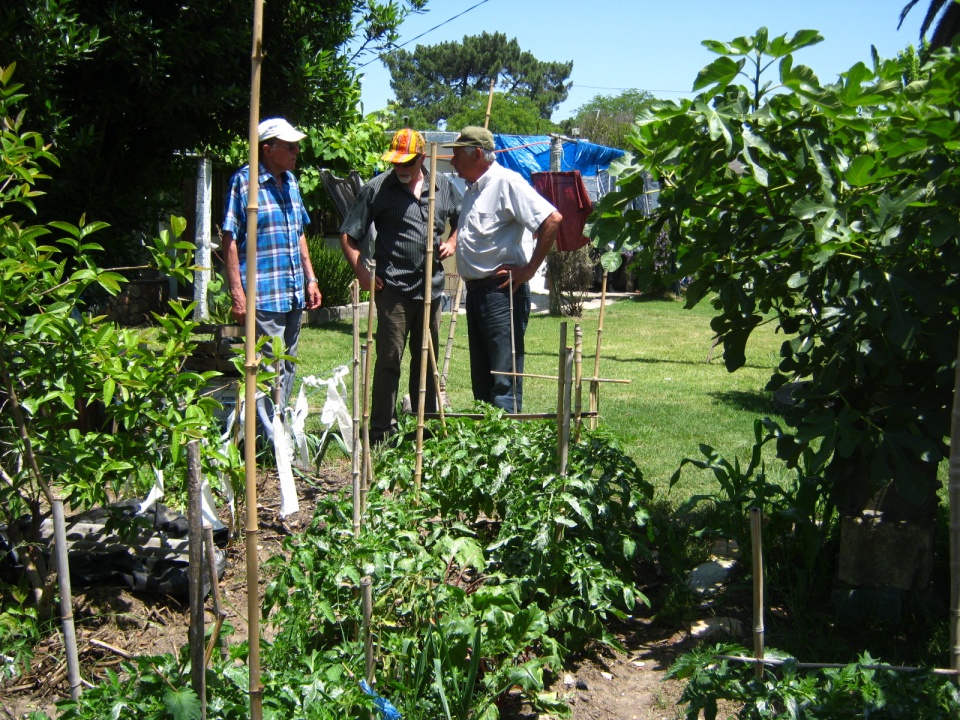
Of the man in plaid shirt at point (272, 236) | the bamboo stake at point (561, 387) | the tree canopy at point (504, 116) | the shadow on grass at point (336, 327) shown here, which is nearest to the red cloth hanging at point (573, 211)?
the man in plaid shirt at point (272, 236)

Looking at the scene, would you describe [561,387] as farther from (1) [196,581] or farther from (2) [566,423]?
(1) [196,581]

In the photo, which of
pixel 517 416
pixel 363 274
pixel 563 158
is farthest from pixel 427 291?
pixel 563 158

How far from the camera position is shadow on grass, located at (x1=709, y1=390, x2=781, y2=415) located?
24.5 ft

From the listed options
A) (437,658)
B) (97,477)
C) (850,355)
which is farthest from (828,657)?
(97,477)

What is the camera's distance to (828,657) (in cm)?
314

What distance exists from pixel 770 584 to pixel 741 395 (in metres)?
4.87

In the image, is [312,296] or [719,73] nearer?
[719,73]

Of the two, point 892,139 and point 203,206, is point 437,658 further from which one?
point 203,206

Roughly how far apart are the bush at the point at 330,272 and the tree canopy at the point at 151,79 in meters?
6.41

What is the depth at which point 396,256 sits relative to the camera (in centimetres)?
573

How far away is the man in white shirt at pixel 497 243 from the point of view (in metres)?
5.43

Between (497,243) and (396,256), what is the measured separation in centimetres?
66

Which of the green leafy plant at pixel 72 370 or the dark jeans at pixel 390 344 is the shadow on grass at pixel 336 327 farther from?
the green leafy plant at pixel 72 370

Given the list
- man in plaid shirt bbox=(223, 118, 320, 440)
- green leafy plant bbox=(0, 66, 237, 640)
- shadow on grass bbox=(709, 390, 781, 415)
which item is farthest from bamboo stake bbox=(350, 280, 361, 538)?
shadow on grass bbox=(709, 390, 781, 415)
